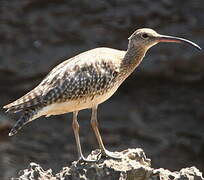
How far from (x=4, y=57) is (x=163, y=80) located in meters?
3.33

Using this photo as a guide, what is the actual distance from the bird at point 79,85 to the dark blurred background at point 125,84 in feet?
19.0

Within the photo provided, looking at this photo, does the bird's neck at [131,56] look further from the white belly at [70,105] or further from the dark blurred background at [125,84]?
the dark blurred background at [125,84]

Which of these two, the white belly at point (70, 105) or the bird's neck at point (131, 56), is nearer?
the white belly at point (70, 105)

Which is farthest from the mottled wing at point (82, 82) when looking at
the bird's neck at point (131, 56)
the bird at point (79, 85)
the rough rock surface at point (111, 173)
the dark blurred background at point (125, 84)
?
the dark blurred background at point (125, 84)

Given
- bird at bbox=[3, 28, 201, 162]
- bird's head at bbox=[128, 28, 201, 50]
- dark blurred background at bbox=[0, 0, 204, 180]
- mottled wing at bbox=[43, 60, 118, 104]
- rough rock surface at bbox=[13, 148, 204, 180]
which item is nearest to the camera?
rough rock surface at bbox=[13, 148, 204, 180]

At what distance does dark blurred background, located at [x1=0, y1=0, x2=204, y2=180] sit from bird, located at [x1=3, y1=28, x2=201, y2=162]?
228 inches

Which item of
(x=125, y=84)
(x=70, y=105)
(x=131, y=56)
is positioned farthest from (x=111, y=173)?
(x=125, y=84)

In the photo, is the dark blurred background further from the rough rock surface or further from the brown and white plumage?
the rough rock surface

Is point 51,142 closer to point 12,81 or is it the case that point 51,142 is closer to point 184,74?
point 12,81

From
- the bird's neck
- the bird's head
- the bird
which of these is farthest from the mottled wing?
the bird's head

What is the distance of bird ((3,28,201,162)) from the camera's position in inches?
399

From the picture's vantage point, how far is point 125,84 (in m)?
17.8

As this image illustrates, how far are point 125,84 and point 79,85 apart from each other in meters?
7.44

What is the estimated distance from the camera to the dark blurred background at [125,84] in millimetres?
16906
